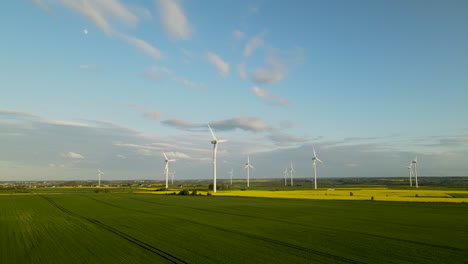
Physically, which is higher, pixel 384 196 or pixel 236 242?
pixel 236 242

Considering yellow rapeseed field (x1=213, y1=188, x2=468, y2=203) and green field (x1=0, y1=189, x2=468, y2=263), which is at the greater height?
green field (x1=0, y1=189, x2=468, y2=263)

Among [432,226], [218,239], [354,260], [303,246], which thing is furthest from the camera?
[432,226]

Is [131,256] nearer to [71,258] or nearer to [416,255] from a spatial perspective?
[71,258]

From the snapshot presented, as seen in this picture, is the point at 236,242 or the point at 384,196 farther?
the point at 384,196

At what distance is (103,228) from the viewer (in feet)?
104

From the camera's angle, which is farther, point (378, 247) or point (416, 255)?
point (378, 247)

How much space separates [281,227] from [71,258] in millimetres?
20183

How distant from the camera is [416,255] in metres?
19.7

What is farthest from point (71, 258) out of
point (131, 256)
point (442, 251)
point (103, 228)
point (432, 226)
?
point (432, 226)

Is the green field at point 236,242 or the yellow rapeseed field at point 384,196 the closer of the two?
the green field at point 236,242

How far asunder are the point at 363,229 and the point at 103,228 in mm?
26675

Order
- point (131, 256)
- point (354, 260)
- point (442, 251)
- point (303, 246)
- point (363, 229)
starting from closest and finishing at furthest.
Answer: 1. point (354, 260)
2. point (131, 256)
3. point (442, 251)
4. point (303, 246)
5. point (363, 229)

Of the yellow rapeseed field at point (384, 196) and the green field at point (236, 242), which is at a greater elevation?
the green field at point (236, 242)

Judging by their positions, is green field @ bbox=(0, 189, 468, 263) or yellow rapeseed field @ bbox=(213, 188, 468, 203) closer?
green field @ bbox=(0, 189, 468, 263)
